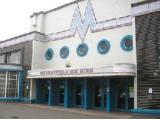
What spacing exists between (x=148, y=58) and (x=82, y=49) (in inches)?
282

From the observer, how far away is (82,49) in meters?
23.4

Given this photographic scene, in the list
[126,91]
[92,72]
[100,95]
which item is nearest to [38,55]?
[100,95]

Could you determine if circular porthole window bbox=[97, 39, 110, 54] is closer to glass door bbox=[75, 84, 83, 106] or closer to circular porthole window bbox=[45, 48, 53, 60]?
glass door bbox=[75, 84, 83, 106]

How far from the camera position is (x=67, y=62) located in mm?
24016

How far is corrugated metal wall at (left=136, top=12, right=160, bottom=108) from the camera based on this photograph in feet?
56.5

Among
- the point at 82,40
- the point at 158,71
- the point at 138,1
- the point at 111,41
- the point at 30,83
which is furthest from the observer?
the point at 30,83

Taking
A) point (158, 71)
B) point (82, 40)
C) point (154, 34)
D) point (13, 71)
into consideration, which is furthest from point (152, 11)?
point (13, 71)

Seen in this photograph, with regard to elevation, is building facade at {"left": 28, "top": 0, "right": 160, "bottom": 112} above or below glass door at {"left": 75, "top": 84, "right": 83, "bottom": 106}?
above

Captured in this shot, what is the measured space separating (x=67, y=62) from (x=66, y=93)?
9.92 feet

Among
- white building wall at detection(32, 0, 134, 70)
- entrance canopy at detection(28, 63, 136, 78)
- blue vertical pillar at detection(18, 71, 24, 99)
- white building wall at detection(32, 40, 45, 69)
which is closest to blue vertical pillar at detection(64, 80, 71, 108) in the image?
entrance canopy at detection(28, 63, 136, 78)

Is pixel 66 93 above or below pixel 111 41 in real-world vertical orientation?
below

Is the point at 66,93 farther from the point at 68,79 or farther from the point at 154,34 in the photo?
the point at 154,34

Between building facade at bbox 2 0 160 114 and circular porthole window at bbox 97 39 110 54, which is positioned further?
circular porthole window at bbox 97 39 110 54

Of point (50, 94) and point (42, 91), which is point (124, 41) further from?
point (42, 91)
